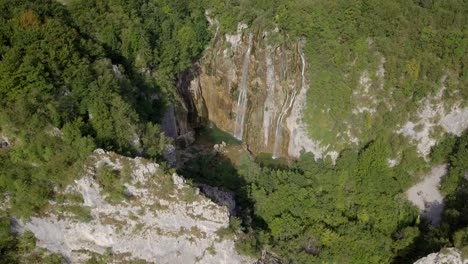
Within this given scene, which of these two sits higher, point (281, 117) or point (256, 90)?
point (256, 90)

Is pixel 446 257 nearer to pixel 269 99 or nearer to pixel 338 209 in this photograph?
pixel 338 209

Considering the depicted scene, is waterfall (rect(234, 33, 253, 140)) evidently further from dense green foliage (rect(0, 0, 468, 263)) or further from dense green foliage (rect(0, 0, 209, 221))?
dense green foliage (rect(0, 0, 209, 221))

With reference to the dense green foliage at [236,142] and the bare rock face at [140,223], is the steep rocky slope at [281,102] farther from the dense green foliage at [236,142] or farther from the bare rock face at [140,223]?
the bare rock face at [140,223]

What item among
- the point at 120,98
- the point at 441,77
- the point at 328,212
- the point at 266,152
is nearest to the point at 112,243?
the point at 120,98

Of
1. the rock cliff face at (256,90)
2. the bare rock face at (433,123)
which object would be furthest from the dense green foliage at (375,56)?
the rock cliff face at (256,90)

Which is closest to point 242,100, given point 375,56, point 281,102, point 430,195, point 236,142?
point 236,142

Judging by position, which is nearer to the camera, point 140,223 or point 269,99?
point 140,223
